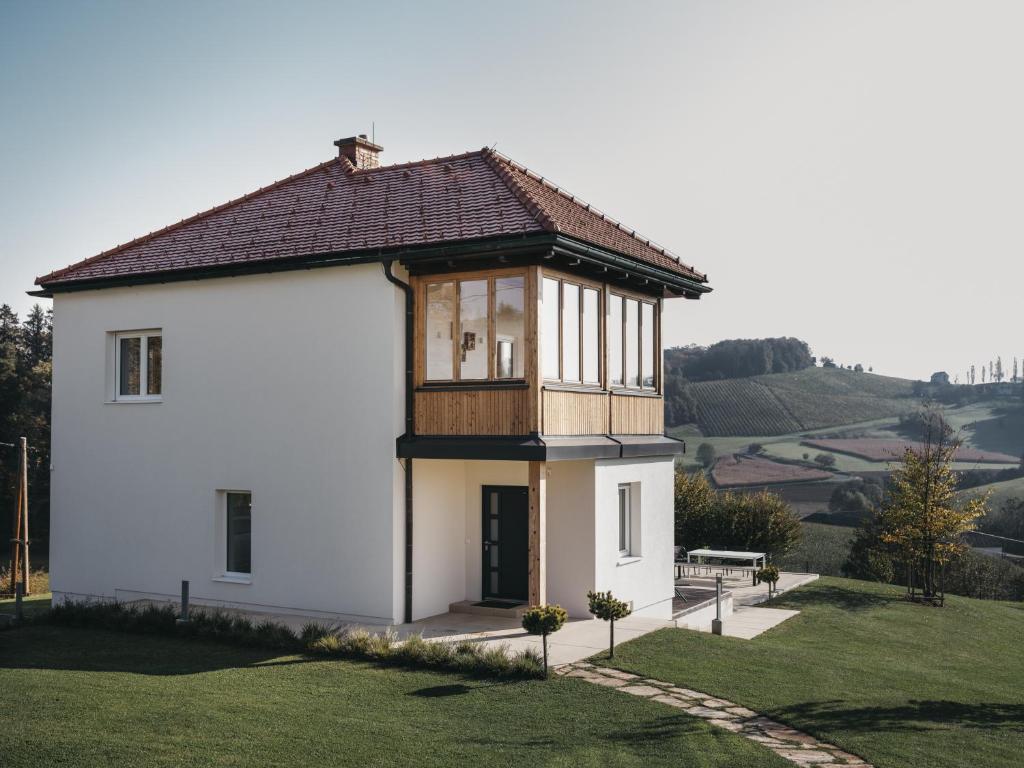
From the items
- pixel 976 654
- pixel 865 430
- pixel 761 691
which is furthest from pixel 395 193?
pixel 865 430

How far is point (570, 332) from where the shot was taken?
1468cm

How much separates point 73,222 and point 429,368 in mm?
11381

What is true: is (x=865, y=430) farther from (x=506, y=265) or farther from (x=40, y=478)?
(x=506, y=265)

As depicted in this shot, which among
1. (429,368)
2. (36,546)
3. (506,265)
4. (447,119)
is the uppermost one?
(447,119)

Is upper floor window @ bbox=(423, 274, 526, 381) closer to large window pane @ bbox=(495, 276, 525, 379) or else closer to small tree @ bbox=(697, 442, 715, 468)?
large window pane @ bbox=(495, 276, 525, 379)

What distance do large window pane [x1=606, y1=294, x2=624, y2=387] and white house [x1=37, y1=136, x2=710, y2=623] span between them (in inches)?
2.0

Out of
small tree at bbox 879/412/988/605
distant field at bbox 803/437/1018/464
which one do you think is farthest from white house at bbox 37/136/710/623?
distant field at bbox 803/437/1018/464

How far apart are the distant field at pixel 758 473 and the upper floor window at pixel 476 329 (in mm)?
66250

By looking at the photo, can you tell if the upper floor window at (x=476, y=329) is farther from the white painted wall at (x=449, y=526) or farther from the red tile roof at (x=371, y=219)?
the white painted wall at (x=449, y=526)

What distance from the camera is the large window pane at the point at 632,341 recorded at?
1636cm

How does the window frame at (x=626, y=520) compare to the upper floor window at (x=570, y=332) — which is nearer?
the upper floor window at (x=570, y=332)

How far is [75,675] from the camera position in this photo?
11250 millimetres

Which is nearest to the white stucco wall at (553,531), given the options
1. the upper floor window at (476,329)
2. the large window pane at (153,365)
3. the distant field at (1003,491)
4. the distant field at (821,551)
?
the upper floor window at (476,329)

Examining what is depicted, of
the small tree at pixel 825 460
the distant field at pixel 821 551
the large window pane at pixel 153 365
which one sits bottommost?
the distant field at pixel 821 551
